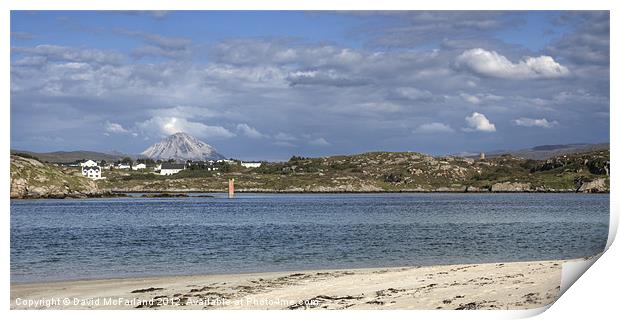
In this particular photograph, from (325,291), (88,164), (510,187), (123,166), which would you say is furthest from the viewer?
(123,166)

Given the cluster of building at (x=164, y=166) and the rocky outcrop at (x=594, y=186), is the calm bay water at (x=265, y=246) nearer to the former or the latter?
the rocky outcrop at (x=594, y=186)

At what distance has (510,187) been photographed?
132 meters

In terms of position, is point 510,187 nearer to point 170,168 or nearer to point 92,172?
point 170,168

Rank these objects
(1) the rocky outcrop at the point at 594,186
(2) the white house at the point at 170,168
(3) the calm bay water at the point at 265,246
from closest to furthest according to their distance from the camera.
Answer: (3) the calm bay water at the point at 265,246, (1) the rocky outcrop at the point at 594,186, (2) the white house at the point at 170,168

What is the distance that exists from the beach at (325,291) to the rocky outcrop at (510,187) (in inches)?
4499

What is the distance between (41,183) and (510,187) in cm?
8079

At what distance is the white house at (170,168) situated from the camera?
160 metres

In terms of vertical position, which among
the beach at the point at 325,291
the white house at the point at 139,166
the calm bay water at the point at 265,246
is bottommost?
the calm bay water at the point at 265,246

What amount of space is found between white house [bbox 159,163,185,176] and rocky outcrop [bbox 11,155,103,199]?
51592 millimetres
